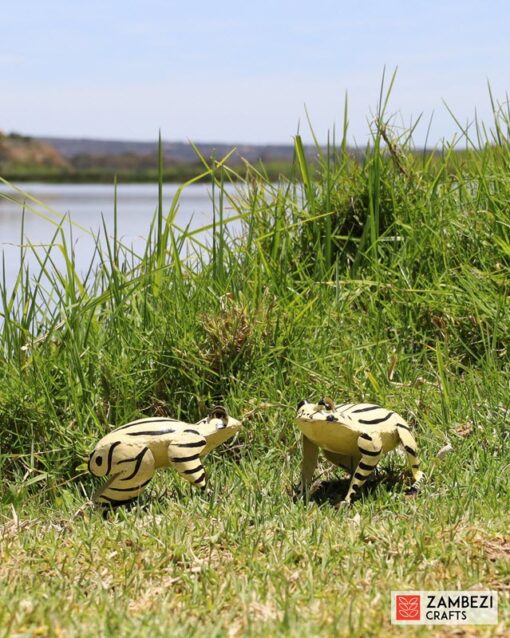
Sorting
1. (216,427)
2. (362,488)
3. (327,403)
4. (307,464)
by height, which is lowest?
(362,488)

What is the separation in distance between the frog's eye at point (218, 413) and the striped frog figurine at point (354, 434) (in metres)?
0.28

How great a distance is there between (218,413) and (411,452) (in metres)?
0.75

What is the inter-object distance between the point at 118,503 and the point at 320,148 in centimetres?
284

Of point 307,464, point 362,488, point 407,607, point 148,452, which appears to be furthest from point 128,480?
point 407,607

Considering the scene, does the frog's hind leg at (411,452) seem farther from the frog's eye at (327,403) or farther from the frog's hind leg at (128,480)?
the frog's hind leg at (128,480)

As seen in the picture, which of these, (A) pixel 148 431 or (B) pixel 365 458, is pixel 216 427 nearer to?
(A) pixel 148 431

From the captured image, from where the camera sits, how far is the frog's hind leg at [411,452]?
3.53 meters

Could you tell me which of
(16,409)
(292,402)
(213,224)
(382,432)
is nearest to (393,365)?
(292,402)

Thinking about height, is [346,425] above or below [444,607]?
above

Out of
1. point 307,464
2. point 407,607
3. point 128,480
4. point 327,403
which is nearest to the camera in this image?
point 407,607

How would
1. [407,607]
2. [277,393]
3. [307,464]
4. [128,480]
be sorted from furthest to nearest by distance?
1. [277,393]
2. [307,464]
3. [128,480]
4. [407,607]

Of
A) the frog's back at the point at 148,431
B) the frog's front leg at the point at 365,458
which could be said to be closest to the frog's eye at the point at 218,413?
the frog's back at the point at 148,431

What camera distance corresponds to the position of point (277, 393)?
14.1 feet

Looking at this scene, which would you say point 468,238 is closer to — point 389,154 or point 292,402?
point 389,154
